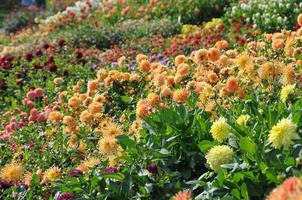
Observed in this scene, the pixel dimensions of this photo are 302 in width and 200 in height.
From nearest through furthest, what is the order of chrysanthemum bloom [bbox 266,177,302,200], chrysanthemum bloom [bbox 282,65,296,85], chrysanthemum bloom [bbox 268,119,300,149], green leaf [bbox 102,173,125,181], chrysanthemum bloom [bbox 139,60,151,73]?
chrysanthemum bloom [bbox 266,177,302,200] < chrysanthemum bloom [bbox 268,119,300,149] < green leaf [bbox 102,173,125,181] < chrysanthemum bloom [bbox 282,65,296,85] < chrysanthemum bloom [bbox 139,60,151,73]

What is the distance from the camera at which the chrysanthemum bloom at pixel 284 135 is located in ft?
7.89

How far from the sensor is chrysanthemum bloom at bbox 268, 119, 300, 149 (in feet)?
7.89

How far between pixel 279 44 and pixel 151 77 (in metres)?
1.20

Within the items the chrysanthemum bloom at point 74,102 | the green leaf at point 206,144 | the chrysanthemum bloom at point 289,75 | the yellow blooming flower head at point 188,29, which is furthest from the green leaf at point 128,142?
the yellow blooming flower head at point 188,29

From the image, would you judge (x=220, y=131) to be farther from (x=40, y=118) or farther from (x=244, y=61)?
(x=40, y=118)

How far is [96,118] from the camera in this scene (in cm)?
450

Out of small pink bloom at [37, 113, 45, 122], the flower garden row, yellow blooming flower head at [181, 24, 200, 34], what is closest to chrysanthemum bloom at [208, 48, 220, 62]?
the flower garden row

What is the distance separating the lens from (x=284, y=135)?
241 centimetres

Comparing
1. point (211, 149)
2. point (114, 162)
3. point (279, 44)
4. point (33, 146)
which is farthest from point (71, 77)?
point (211, 149)

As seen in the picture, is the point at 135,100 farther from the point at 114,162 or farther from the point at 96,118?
the point at 114,162

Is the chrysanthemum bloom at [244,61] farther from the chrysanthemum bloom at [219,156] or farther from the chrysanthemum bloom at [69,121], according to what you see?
the chrysanthemum bloom at [219,156]

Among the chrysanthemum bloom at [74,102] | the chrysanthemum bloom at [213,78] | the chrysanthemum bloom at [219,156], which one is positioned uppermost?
the chrysanthemum bloom at [219,156]

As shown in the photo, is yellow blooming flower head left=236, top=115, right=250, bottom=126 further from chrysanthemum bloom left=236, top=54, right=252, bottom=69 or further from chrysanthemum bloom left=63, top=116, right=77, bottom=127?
chrysanthemum bloom left=63, top=116, right=77, bottom=127

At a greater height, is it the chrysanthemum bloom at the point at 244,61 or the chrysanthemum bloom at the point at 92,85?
the chrysanthemum bloom at the point at 244,61
